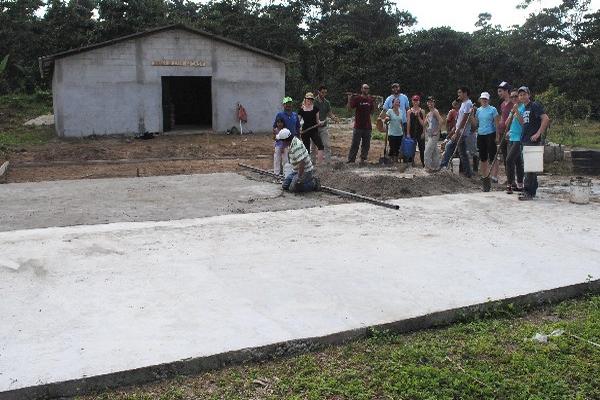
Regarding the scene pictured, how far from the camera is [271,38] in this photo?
34094 millimetres

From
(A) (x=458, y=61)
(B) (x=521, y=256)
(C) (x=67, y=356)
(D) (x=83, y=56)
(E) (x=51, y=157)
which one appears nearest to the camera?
(C) (x=67, y=356)

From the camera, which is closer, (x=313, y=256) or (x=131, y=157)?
(x=313, y=256)

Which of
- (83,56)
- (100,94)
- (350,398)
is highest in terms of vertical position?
(83,56)

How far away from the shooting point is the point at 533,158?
8.21m

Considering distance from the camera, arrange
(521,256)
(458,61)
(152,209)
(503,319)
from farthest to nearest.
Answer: (458,61)
(152,209)
(521,256)
(503,319)

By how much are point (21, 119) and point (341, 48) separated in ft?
57.7

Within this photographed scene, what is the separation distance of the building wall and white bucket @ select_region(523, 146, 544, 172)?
1521cm

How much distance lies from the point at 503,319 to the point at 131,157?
43.9 feet

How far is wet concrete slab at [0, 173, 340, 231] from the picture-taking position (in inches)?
291

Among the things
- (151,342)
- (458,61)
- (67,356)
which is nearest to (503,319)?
(151,342)

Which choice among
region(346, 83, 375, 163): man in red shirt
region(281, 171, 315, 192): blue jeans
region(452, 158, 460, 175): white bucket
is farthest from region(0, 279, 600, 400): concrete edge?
region(346, 83, 375, 163): man in red shirt

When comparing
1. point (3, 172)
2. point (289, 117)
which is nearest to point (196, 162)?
point (3, 172)

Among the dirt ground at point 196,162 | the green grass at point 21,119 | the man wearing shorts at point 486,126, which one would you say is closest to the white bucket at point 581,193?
the dirt ground at point 196,162

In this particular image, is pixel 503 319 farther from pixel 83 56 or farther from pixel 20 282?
pixel 83 56
